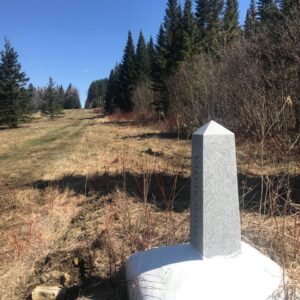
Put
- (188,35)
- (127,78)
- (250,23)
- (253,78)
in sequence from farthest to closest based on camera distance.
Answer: (127,78)
(188,35)
(250,23)
(253,78)

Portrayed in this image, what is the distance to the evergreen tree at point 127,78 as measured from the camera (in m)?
47.4

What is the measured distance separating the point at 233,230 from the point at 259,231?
1.08m

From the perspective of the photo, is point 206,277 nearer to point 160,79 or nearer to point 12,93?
point 160,79

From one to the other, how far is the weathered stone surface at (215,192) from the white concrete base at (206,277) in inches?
4.2

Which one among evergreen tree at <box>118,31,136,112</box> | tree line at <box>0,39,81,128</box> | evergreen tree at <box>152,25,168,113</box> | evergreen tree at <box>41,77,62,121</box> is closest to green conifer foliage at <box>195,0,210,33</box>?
evergreen tree at <box>152,25,168,113</box>

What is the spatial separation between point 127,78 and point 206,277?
46.5 metres

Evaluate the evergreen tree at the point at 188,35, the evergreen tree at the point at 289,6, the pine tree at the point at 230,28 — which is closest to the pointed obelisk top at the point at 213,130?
the evergreen tree at the point at 289,6

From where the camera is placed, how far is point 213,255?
3.01m

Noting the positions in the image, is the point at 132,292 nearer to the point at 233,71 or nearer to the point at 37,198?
the point at 37,198

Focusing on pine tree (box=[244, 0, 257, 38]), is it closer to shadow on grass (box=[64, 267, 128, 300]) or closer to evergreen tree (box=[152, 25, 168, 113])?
shadow on grass (box=[64, 267, 128, 300])

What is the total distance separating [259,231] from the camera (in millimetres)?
3982

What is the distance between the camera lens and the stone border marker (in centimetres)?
280

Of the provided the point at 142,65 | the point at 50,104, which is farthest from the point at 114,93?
the point at 142,65

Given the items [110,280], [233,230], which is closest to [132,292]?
[110,280]
